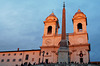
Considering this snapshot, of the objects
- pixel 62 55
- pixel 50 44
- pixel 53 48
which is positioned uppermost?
pixel 50 44

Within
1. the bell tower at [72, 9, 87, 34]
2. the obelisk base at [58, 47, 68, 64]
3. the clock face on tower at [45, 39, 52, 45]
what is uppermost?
the bell tower at [72, 9, 87, 34]

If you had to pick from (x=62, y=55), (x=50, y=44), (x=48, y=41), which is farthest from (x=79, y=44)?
(x=62, y=55)

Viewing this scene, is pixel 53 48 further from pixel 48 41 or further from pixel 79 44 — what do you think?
pixel 79 44

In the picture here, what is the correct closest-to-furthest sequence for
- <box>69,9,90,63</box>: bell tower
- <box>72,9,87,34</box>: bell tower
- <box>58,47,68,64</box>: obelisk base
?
<box>58,47,68,64</box>: obelisk base < <box>69,9,90,63</box>: bell tower < <box>72,9,87,34</box>: bell tower

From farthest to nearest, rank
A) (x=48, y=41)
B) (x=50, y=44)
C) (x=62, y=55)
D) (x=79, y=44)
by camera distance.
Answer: (x=48, y=41)
(x=50, y=44)
(x=79, y=44)
(x=62, y=55)

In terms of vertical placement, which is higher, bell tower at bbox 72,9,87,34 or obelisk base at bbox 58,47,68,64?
bell tower at bbox 72,9,87,34

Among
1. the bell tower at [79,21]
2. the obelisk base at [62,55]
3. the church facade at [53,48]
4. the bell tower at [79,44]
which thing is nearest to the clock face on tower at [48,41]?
the church facade at [53,48]

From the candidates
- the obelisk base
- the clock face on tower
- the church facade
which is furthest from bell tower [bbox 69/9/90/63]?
the obelisk base

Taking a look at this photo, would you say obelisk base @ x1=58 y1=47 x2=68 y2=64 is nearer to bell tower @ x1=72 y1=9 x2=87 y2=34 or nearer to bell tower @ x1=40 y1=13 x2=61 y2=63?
bell tower @ x1=40 y1=13 x2=61 y2=63

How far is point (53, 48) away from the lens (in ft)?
147

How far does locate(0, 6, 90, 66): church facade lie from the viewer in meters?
41.7

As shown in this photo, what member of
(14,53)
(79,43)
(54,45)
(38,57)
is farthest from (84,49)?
(14,53)

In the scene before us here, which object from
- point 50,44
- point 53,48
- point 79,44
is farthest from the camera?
point 50,44

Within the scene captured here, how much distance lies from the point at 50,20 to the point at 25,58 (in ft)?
58.2
